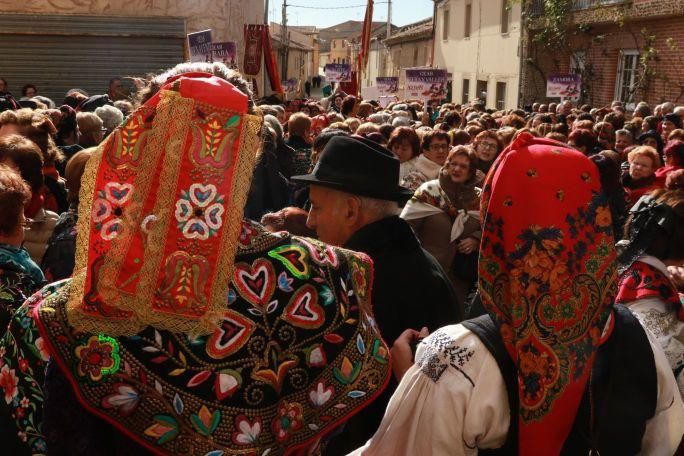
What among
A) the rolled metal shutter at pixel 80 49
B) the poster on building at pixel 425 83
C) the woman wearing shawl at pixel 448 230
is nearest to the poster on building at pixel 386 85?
the rolled metal shutter at pixel 80 49

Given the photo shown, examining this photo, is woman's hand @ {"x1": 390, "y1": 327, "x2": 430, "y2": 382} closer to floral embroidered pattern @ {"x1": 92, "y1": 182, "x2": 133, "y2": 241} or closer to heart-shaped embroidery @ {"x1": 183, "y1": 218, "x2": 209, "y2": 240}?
heart-shaped embroidery @ {"x1": 183, "y1": 218, "x2": 209, "y2": 240}

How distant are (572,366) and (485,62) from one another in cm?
2919

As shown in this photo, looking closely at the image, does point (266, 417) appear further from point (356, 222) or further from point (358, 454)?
point (356, 222)

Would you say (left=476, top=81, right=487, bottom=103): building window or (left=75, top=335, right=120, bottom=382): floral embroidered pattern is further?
(left=476, top=81, right=487, bottom=103): building window

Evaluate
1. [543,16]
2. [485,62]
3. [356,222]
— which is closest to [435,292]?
[356,222]

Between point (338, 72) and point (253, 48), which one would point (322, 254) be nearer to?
point (253, 48)

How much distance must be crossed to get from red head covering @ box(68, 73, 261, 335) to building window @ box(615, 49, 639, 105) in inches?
822

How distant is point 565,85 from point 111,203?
15767mm

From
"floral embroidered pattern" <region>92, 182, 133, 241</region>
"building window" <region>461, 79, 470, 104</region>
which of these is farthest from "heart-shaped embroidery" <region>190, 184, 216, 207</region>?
"building window" <region>461, 79, 470, 104</region>

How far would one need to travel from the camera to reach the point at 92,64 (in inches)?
677

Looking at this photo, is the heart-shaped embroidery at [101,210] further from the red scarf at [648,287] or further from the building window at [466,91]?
the building window at [466,91]

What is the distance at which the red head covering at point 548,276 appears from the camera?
1821 millimetres

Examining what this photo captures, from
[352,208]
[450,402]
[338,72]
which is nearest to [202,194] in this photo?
[450,402]

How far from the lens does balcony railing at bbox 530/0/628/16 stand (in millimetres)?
20808
